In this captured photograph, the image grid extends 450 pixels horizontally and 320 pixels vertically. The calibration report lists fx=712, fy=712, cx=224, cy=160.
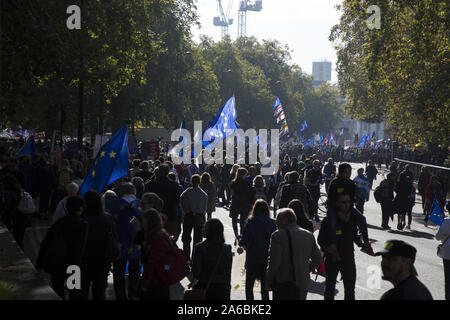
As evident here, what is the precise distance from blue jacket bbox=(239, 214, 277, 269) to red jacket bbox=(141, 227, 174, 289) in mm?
1948

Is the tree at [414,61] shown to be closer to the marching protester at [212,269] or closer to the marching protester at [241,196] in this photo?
the marching protester at [241,196]

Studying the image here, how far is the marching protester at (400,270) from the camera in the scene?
445cm

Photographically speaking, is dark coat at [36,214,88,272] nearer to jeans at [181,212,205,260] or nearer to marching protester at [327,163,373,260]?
marching protester at [327,163,373,260]

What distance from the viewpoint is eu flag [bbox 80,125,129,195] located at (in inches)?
432

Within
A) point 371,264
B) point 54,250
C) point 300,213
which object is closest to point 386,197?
point 371,264

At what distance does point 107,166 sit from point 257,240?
356cm

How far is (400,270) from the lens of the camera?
4.52 m

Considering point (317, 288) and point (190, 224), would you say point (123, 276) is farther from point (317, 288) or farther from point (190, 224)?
point (190, 224)

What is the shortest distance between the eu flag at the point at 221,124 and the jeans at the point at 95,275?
49.6ft

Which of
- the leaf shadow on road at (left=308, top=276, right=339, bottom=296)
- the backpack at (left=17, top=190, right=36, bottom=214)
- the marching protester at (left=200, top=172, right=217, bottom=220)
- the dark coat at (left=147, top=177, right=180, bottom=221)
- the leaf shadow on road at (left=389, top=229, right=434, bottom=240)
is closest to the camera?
the leaf shadow on road at (left=308, top=276, right=339, bottom=296)

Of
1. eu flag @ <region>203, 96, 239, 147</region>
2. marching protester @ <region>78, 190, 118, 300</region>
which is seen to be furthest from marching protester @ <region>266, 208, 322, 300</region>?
eu flag @ <region>203, 96, 239, 147</region>

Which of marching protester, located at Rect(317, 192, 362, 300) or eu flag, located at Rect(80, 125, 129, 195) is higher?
eu flag, located at Rect(80, 125, 129, 195)
